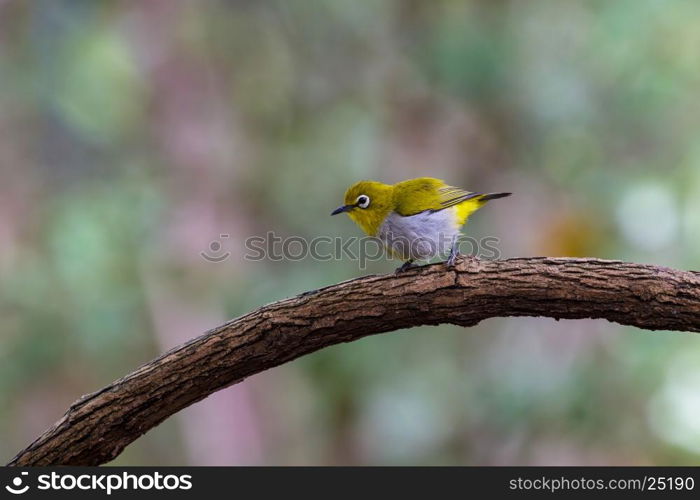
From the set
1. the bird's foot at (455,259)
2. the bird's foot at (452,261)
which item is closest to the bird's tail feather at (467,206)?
the bird's foot at (452,261)

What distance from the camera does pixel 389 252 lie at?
588 centimetres

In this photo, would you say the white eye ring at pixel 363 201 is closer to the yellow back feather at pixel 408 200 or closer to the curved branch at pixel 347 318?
the yellow back feather at pixel 408 200

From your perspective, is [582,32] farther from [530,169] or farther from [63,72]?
[63,72]

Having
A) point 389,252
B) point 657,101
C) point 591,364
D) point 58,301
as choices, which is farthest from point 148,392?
point 657,101

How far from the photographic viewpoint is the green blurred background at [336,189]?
28.7 feet

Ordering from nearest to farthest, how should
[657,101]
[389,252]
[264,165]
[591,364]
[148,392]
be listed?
[148,392] → [389,252] → [591,364] → [657,101] → [264,165]

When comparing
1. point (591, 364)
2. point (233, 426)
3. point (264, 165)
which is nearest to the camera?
point (591, 364)

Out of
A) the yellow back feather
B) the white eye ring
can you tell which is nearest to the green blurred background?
the yellow back feather

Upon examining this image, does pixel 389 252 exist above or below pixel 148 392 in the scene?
above

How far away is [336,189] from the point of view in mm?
9945

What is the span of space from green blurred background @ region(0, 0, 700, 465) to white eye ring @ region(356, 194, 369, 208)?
327 centimetres

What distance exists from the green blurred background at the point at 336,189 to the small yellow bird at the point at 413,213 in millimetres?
3088

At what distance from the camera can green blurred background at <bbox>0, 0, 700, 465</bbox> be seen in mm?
8734

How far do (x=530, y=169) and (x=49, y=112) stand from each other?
6.30m
